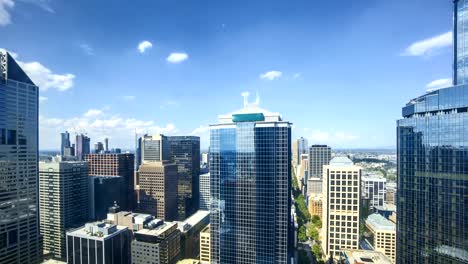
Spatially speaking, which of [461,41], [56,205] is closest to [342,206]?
[461,41]

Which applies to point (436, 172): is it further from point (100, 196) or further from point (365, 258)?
point (100, 196)

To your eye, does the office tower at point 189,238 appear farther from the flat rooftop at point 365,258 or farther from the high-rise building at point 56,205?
the flat rooftop at point 365,258

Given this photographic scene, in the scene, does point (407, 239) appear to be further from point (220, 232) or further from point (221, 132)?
point (221, 132)

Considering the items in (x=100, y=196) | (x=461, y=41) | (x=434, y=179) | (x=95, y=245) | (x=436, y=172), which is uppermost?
(x=461, y=41)

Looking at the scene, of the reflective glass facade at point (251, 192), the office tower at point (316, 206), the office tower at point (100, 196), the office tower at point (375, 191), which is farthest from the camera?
the office tower at point (375, 191)

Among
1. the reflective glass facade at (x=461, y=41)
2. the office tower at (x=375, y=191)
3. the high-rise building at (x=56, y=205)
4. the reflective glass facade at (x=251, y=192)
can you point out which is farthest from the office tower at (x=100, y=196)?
the office tower at (x=375, y=191)

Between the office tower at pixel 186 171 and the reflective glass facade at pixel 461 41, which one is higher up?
the reflective glass facade at pixel 461 41
